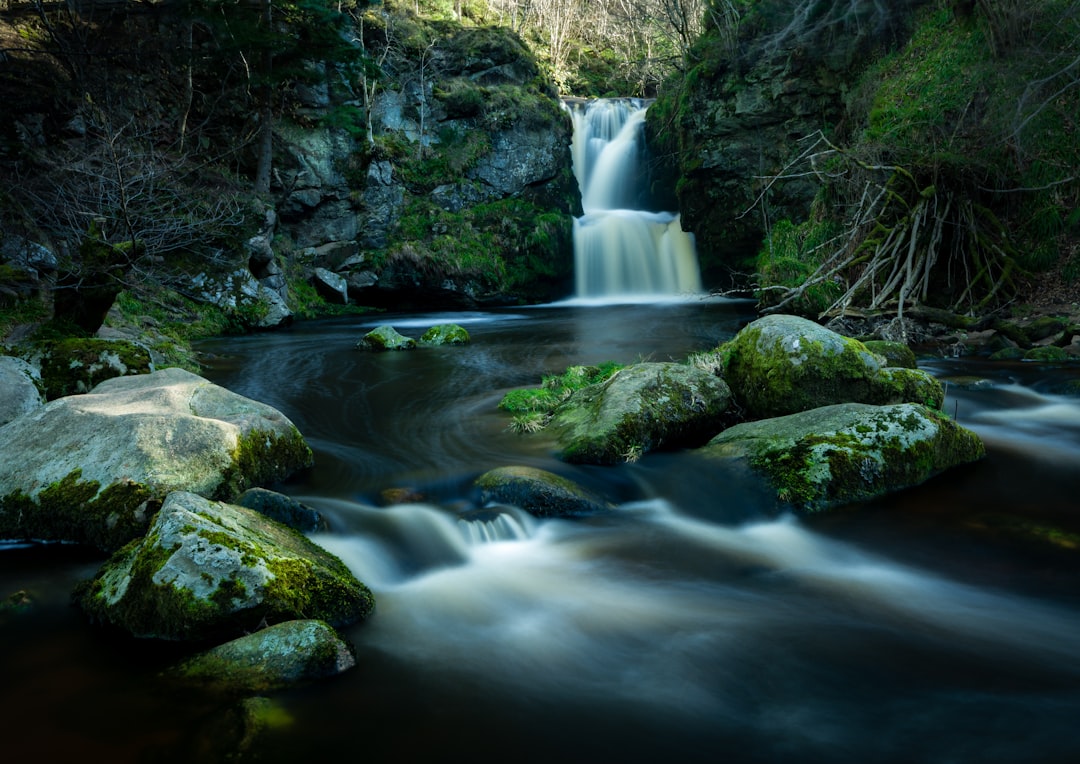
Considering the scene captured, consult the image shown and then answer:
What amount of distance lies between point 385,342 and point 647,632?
11.3 m

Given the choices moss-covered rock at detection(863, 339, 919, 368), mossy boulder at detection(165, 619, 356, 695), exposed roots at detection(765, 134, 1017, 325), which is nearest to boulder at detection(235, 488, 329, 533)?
mossy boulder at detection(165, 619, 356, 695)

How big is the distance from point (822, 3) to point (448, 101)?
14129 mm

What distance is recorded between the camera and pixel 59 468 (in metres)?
4.92

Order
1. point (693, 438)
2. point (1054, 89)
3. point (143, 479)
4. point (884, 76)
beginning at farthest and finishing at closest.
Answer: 1. point (884, 76)
2. point (1054, 89)
3. point (693, 438)
4. point (143, 479)

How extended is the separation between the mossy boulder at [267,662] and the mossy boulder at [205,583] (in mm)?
173

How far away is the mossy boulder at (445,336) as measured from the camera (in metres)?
15.3

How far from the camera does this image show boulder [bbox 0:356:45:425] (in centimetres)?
627

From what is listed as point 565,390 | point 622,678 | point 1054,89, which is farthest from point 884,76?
point 622,678

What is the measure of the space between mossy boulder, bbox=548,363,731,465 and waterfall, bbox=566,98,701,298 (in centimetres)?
1630

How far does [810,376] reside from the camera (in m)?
6.86

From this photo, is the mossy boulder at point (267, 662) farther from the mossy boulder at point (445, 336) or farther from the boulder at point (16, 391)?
the mossy boulder at point (445, 336)

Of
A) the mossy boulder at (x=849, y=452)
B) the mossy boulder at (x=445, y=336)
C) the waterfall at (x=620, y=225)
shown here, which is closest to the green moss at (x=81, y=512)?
the mossy boulder at (x=849, y=452)

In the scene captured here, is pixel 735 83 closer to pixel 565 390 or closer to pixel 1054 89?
pixel 1054 89

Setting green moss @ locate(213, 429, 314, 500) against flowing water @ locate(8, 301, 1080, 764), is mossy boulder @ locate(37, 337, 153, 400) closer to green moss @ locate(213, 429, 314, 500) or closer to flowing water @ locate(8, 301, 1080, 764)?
flowing water @ locate(8, 301, 1080, 764)
